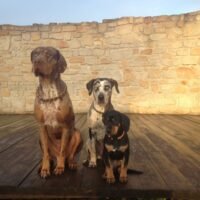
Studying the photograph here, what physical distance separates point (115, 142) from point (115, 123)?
147 mm

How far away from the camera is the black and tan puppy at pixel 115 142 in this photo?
89.5 inches

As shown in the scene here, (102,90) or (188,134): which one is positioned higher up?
(102,90)

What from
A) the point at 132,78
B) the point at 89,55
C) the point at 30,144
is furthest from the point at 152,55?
the point at 30,144

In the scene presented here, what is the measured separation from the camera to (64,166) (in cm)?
261

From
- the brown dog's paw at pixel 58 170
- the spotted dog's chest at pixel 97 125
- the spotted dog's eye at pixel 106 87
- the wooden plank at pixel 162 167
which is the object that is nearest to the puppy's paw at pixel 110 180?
the wooden plank at pixel 162 167

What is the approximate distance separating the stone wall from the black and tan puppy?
5.92 meters

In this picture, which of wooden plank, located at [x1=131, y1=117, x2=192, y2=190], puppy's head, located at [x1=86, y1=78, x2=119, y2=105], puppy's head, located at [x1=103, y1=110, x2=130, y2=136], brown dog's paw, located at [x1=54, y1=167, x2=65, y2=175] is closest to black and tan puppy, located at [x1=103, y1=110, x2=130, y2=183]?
puppy's head, located at [x1=103, y1=110, x2=130, y2=136]

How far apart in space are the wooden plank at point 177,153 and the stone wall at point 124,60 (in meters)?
2.95

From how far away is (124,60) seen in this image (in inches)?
326

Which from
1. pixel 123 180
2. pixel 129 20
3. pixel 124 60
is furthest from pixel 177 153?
pixel 129 20

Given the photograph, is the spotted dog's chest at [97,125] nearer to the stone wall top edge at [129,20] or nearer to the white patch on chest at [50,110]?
the white patch on chest at [50,110]

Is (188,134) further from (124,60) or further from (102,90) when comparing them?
(124,60)

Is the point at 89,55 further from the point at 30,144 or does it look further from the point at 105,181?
the point at 105,181

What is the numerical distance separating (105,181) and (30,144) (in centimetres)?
193
